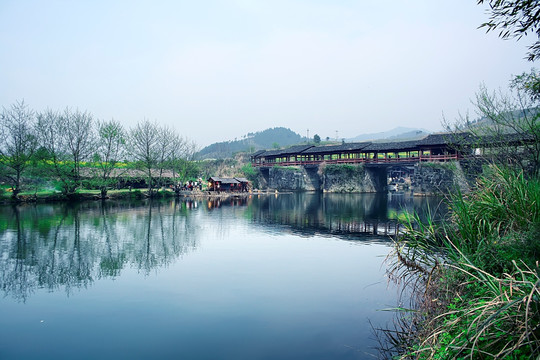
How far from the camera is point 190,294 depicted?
10.3m

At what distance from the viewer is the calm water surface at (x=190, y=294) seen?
7309 millimetres

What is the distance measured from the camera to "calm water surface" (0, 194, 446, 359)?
24.0ft

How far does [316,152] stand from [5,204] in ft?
141

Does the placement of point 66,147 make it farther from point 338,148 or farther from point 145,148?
point 338,148

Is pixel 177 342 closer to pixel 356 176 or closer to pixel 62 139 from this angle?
pixel 62 139

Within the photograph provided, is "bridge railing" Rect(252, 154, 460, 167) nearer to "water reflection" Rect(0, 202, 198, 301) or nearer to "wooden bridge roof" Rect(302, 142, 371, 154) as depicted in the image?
"wooden bridge roof" Rect(302, 142, 371, 154)

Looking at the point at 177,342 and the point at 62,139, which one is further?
the point at 62,139

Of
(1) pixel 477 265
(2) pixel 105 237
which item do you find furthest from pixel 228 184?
(1) pixel 477 265

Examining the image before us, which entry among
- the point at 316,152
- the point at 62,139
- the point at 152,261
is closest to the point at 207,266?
the point at 152,261

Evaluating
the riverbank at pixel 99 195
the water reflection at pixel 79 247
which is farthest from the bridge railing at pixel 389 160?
the water reflection at pixel 79 247

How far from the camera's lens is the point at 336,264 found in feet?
43.8

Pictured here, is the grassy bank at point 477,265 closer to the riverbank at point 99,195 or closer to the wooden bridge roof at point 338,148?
the riverbank at point 99,195

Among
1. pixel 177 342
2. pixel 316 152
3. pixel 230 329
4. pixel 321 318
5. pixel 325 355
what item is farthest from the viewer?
pixel 316 152

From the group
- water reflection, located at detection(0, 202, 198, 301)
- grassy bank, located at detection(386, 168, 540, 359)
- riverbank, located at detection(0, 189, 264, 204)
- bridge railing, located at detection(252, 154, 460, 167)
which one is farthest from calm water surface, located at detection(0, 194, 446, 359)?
bridge railing, located at detection(252, 154, 460, 167)
